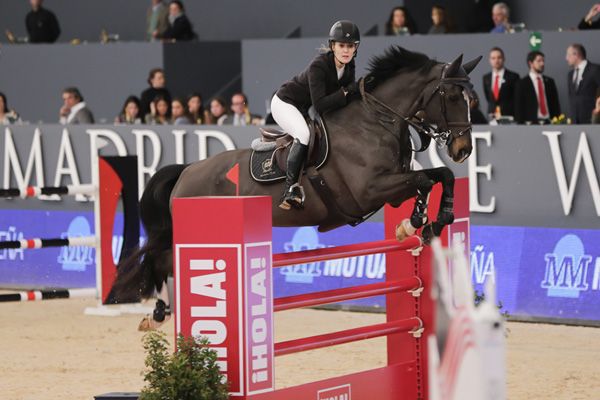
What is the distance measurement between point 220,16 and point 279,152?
11.3 meters

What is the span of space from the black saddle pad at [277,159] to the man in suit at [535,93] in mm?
5140

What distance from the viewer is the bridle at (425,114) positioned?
6.78 meters

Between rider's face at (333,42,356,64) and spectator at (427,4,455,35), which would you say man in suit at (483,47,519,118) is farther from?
rider's face at (333,42,356,64)

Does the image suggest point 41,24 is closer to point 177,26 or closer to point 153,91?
point 177,26

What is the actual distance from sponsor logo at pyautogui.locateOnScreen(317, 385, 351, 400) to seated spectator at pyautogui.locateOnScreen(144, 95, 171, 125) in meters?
7.13

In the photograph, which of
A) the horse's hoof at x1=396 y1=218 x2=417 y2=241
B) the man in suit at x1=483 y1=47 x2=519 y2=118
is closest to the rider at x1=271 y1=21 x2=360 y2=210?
the horse's hoof at x1=396 y1=218 x2=417 y2=241

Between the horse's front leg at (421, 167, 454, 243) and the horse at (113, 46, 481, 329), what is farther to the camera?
the horse at (113, 46, 481, 329)

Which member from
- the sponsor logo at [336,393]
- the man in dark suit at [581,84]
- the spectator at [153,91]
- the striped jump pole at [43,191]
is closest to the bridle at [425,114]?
the sponsor logo at [336,393]

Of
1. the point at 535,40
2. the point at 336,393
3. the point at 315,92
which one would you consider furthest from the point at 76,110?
the point at 336,393

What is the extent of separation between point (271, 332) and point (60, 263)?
760 cm

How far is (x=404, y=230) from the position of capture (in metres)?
6.59

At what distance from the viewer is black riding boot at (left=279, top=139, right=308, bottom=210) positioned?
696 centimetres

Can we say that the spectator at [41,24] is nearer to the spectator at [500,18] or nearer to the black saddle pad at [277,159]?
the spectator at [500,18]

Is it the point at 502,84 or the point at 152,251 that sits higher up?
the point at 502,84
